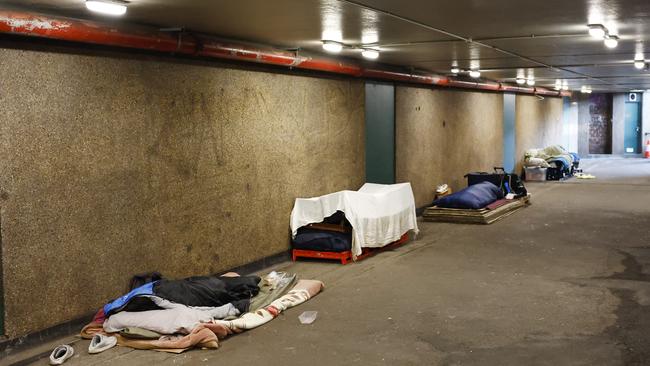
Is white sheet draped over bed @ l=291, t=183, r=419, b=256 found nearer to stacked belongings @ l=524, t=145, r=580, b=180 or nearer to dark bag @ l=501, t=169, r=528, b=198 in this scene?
dark bag @ l=501, t=169, r=528, b=198

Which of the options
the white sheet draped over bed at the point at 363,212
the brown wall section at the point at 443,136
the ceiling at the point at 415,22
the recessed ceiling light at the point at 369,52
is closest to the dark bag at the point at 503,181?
the brown wall section at the point at 443,136

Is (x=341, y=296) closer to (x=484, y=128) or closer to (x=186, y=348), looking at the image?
(x=186, y=348)

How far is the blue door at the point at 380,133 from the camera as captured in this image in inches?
435

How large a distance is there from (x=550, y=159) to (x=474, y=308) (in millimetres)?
13860

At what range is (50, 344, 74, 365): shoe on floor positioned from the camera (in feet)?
16.9

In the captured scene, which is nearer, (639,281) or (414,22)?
(414,22)

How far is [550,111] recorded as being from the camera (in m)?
22.4

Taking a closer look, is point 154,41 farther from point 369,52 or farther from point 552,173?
point 552,173

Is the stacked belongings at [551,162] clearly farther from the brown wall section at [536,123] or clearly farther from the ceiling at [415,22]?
the ceiling at [415,22]

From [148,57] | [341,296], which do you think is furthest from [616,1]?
[148,57]

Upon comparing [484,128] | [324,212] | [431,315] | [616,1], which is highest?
[616,1]

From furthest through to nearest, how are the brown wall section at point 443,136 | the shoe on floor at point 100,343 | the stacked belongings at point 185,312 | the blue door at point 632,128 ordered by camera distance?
the blue door at point 632,128 → the brown wall section at point 443,136 → the stacked belongings at point 185,312 → the shoe on floor at point 100,343

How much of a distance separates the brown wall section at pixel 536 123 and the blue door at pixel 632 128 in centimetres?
541

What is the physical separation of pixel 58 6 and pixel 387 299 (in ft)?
13.8
